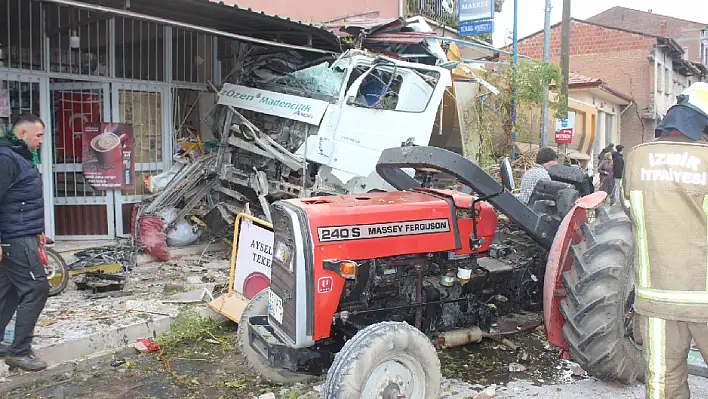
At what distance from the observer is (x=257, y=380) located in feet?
15.8

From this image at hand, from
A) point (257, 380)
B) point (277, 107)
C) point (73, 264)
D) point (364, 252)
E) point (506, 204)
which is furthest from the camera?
point (277, 107)

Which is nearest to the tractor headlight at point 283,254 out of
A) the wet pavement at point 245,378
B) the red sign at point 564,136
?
the wet pavement at point 245,378

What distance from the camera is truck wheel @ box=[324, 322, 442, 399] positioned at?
11.4 ft

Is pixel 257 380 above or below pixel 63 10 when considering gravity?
below

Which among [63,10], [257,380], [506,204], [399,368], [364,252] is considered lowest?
[257,380]

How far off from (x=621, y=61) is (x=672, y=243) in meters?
28.5

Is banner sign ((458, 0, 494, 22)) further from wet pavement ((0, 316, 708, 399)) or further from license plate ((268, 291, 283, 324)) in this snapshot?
license plate ((268, 291, 283, 324))

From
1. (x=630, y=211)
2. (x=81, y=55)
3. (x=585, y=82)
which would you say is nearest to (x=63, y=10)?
(x=81, y=55)

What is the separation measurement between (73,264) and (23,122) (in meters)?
2.96

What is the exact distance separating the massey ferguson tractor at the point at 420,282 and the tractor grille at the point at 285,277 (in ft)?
0.04

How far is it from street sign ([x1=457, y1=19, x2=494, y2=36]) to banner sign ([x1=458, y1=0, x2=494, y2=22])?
0.25 feet

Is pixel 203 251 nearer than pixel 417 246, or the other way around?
pixel 417 246

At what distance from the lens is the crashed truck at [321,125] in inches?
305

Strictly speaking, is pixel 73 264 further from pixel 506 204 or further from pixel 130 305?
pixel 506 204
